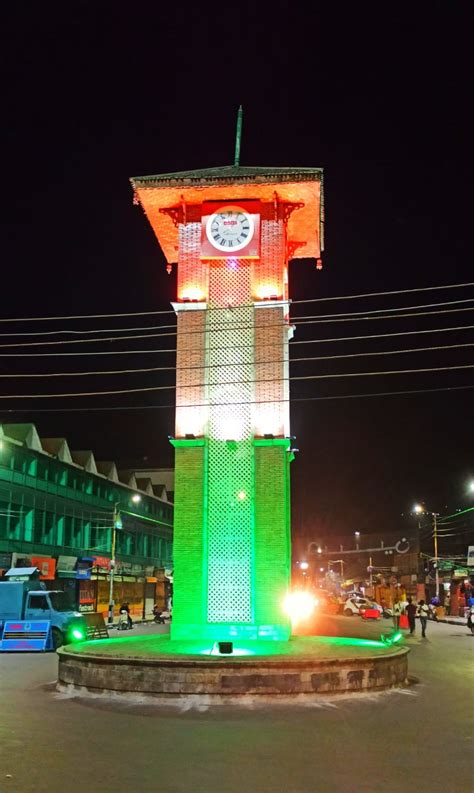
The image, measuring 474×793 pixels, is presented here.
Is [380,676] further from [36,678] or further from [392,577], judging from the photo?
[392,577]

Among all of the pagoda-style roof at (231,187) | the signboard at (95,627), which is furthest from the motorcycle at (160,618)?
the pagoda-style roof at (231,187)

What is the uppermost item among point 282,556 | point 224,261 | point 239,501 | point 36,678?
Answer: point 224,261

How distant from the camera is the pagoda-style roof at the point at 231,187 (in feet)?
66.4

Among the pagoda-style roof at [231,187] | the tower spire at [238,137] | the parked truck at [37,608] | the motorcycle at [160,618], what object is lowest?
the motorcycle at [160,618]

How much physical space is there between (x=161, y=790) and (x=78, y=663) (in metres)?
7.48

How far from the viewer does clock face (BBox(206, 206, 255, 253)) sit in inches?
808

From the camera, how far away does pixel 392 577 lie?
67938mm

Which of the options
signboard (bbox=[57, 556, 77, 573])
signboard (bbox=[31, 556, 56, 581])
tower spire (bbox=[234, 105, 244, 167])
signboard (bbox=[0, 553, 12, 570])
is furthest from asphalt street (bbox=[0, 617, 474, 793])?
signboard (bbox=[57, 556, 77, 573])

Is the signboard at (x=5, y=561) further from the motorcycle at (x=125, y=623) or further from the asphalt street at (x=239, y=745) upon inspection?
the asphalt street at (x=239, y=745)

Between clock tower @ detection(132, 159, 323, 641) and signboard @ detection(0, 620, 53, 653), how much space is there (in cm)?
807

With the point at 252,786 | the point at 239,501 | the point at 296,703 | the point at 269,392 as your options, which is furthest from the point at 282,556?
the point at 252,786

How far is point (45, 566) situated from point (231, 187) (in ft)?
87.6

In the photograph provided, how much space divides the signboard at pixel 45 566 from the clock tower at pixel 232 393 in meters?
22.6

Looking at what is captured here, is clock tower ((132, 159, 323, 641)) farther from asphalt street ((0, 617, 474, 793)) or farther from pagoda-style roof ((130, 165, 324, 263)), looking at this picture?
asphalt street ((0, 617, 474, 793))
